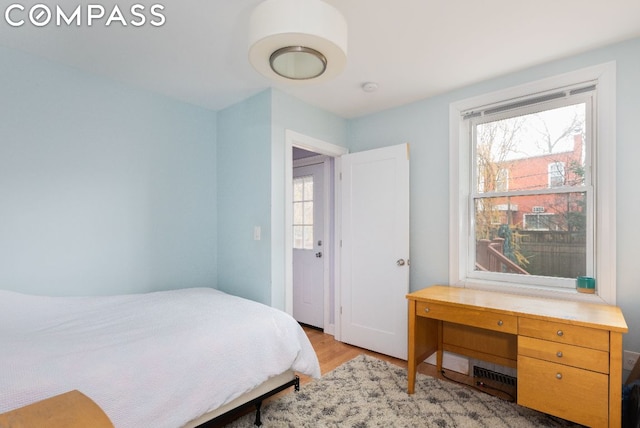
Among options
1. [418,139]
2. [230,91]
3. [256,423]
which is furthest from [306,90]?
[256,423]

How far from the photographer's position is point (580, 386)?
1.80m

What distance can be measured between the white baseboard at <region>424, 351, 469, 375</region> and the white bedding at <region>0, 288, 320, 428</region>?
1300 mm

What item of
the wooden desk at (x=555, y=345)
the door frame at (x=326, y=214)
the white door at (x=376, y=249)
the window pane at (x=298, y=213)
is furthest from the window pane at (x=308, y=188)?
the wooden desk at (x=555, y=345)

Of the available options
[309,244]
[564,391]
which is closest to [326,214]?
[309,244]

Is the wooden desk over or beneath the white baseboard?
over

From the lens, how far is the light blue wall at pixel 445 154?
6.98 ft

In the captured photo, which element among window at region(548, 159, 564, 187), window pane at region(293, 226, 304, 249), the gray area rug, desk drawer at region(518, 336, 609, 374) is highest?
window at region(548, 159, 564, 187)

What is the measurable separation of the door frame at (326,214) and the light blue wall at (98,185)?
0.91m

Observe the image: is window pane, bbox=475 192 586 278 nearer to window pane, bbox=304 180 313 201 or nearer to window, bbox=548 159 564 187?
window, bbox=548 159 564 187

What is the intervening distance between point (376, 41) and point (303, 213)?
239 cm

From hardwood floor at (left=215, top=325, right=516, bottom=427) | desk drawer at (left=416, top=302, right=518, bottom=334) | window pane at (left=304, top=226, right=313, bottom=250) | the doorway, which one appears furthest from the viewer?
window pane at (left=304, top=226, right=313, bottom=250)

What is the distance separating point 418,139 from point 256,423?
105 inches

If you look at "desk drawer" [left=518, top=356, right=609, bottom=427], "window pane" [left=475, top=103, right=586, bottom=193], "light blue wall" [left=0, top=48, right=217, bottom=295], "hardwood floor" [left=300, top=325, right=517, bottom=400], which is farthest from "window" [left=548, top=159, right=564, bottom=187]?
"light blue wall" [left=0, top=48, right=217, bottom=295]

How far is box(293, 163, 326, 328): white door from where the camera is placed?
3939 millimetres
